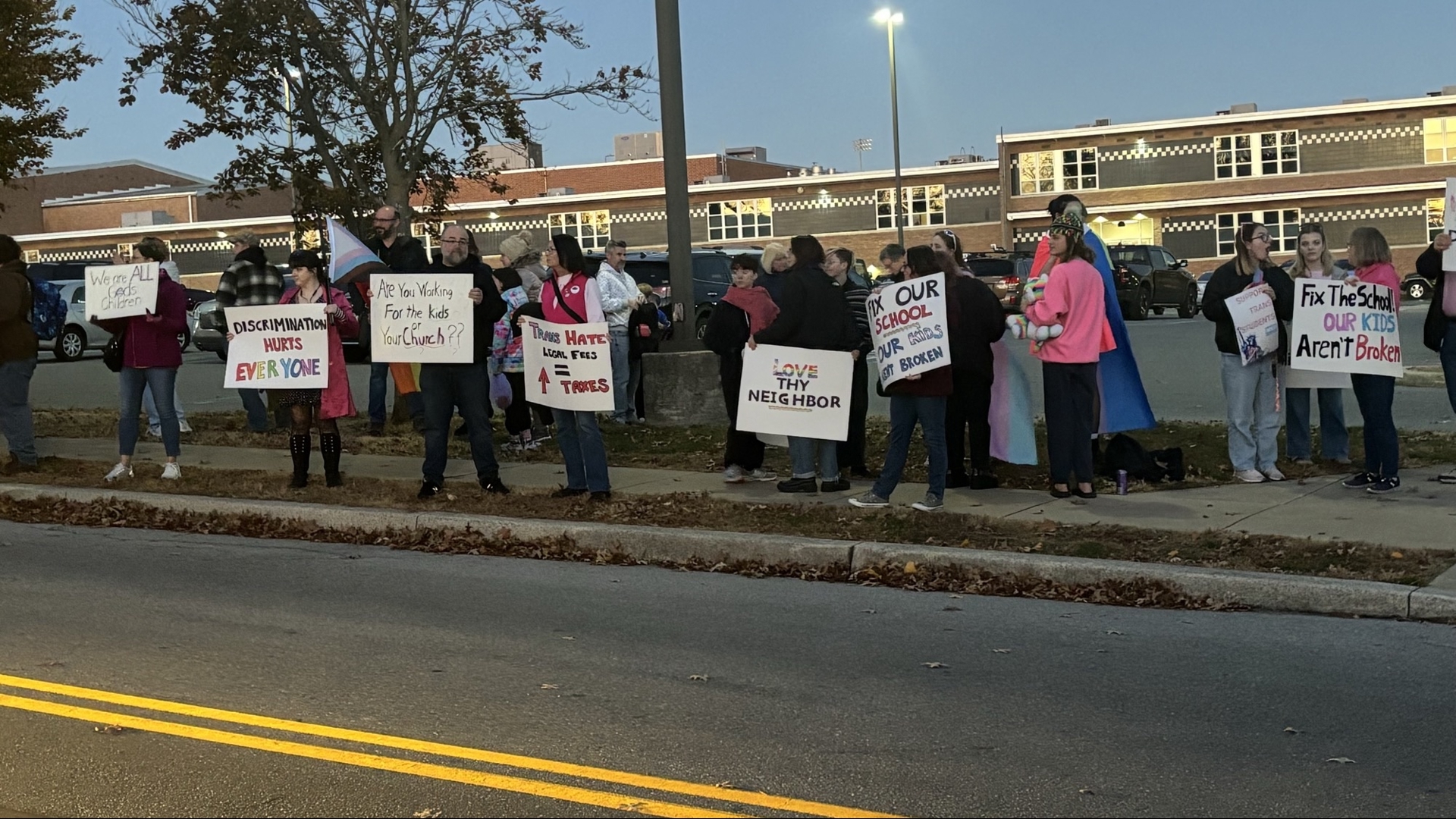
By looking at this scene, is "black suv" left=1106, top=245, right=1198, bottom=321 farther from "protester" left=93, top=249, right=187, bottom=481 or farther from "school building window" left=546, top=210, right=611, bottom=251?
"school building window" left=546, top=210, right=611, bottom=251

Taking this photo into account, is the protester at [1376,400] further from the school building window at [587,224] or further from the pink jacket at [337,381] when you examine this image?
the school building window at [587,224]

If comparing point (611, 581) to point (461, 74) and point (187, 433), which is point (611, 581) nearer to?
point (187, 433)

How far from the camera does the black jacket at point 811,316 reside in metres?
10.7

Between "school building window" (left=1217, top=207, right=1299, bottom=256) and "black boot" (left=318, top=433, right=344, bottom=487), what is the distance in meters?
54.2

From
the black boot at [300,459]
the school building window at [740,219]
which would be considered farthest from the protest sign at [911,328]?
the school building window at [740,219]

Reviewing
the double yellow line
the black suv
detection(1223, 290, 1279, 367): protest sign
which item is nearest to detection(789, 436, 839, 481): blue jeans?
detection(1223, 290, 1279, 367): protest sign

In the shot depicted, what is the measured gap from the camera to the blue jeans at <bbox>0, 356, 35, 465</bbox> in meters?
12.4

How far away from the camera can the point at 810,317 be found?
10.7m

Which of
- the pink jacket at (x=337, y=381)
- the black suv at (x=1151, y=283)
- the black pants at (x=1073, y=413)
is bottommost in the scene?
the black pants at (x=1073, y=413)

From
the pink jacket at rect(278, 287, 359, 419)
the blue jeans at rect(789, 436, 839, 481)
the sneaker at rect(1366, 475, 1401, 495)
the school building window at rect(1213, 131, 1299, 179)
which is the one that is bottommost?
the sneaker at rect(1366, 475, 1401, 495)

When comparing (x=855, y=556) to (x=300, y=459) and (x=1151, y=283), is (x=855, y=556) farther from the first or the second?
(x=1151, y=283)

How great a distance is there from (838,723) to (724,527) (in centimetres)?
402

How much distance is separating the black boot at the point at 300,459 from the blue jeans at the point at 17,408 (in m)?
2.41

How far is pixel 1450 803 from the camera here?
4.70 metres
